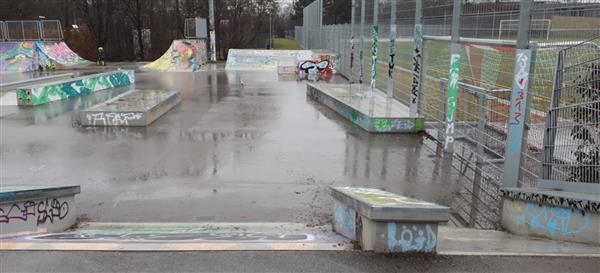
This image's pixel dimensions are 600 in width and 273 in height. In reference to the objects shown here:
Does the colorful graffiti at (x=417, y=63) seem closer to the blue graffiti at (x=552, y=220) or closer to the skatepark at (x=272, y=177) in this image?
the skatepark at (x=272, y=177)

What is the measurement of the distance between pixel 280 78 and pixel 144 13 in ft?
78.9

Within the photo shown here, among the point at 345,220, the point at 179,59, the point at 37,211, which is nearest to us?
the point at 345,220

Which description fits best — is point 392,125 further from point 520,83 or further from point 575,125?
point 575,125

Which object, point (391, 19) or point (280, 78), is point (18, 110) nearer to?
point (391, 19)

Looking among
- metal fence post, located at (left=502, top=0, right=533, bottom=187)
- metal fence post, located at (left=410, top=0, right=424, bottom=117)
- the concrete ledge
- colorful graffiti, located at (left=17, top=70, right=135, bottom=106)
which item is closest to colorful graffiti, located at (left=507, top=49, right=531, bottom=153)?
metal fence post, located at (left=502, top=0, right=533, bottom=187)

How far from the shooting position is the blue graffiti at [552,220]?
462 centimetres

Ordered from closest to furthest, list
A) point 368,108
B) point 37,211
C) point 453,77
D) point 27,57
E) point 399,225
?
point 399,225 < point 37,211 < point 453,77 < point 368,108 < point 27,57

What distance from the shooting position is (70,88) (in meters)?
17.4

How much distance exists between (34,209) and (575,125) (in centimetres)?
567

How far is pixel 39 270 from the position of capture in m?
3.95

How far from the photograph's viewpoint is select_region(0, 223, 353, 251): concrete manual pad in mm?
4387

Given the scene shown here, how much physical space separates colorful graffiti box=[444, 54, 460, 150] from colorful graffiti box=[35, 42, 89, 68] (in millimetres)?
30388

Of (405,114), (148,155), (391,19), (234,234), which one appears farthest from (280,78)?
(234,234)

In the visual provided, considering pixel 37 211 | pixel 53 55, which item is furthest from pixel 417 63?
pixel 53 55
